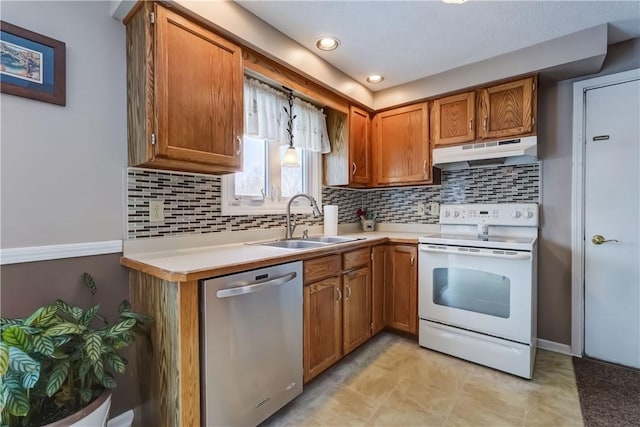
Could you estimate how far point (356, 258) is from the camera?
2.27 meters

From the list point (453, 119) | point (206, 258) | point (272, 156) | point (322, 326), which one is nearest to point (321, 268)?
point (322, 326)

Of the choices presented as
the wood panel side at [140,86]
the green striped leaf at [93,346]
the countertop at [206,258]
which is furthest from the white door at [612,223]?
the green striped leaf at [93,346]

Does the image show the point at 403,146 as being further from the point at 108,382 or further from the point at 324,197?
the point at 108,382

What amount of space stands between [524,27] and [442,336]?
7.33ft

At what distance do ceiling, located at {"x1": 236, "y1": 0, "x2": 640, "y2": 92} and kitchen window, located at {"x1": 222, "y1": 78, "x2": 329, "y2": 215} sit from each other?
1.54 feet

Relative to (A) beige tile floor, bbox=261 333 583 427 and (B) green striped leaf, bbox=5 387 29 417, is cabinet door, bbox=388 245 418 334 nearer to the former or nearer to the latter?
(A) beige tile floor, bbox=261 333 583 427

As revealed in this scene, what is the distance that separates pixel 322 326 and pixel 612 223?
2243mm

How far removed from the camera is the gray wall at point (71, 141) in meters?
1.27

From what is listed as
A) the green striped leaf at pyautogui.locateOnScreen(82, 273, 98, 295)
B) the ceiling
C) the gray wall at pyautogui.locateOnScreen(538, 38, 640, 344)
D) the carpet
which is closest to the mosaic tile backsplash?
the gray wall at pyautogui.locateOnScreen(538, 38, 640, 344)

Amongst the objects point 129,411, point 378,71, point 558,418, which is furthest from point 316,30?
point 558,418

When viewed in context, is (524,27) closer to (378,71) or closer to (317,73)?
(378,71)

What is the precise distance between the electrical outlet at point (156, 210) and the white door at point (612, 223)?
3.00 metres

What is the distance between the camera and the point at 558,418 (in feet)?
5.29

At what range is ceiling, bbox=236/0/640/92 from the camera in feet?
5.57
